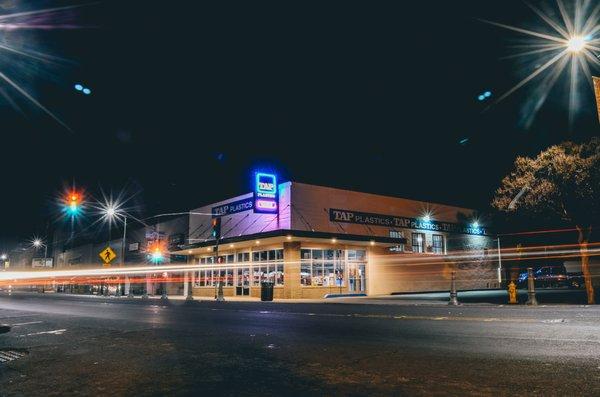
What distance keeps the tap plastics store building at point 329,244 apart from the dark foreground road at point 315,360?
18.0 m

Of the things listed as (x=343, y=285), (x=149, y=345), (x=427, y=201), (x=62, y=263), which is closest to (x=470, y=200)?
(x=427, y=201)

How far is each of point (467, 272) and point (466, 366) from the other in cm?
3570

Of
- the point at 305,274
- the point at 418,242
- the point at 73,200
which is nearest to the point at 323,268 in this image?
the point at 305,274

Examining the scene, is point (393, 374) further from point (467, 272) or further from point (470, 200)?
point (470, 200)

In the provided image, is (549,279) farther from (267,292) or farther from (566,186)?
(267,292)

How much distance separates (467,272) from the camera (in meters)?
39.2

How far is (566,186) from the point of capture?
2070 centimetres

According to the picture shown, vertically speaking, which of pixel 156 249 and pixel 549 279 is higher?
pixel 156 249

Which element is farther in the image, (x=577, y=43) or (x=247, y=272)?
(x=247, y=272)

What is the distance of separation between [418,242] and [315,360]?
3194 cm

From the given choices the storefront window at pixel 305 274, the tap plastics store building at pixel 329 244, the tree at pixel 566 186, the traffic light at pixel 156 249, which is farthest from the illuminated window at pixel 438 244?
the traffic light at pixel 156 249

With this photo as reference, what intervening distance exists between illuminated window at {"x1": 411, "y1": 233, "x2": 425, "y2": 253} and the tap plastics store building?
82 mm

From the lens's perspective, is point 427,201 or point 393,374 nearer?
point 393,374

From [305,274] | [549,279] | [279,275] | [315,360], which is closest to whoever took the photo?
[315,360]
